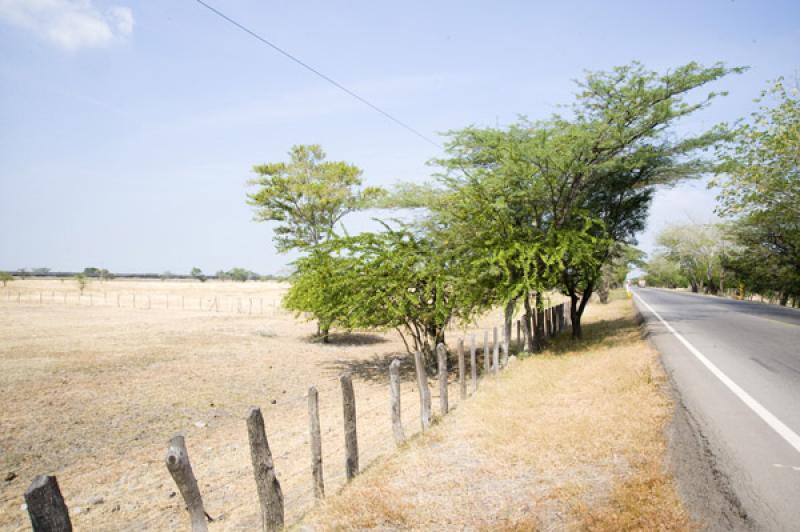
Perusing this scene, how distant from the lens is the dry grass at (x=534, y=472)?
4.18 meters

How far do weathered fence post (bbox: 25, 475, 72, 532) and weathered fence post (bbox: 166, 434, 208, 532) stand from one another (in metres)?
0.86

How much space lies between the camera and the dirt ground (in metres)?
6.93

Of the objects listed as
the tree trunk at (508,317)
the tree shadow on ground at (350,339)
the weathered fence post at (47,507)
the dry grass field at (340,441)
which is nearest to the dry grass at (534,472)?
the dry grass field at (340,441)

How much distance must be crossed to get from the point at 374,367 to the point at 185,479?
49.6 feet

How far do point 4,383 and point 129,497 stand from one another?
978 centimetres

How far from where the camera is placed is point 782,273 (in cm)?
3456

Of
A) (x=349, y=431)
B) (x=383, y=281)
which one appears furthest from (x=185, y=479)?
(x=383, y=281)

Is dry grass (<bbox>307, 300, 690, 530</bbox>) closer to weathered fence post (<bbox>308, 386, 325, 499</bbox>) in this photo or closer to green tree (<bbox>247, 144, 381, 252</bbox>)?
weathered fence post (<bbox>308, 386, 325, 499</bbox>)

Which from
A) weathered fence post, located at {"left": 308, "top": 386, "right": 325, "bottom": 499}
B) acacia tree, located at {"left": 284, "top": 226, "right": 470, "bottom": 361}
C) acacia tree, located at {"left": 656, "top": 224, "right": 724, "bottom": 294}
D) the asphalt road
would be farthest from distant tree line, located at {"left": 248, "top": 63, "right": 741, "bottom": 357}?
acacia tree, located at {"left": 656, "top": 224, "right": 724, "bottom": 294}

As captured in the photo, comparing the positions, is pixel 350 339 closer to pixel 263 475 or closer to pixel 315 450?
pixel 315 450

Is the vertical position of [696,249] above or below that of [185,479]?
above

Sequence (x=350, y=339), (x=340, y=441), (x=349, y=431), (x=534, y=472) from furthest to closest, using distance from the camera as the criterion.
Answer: (x=350, y=339) → (x=340, y=441) → (x=349, y=431) → (x=534, y=472)

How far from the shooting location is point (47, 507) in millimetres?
3012

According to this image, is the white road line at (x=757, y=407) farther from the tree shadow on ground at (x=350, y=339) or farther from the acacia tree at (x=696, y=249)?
the acacia tree at (x=696, y=249)
